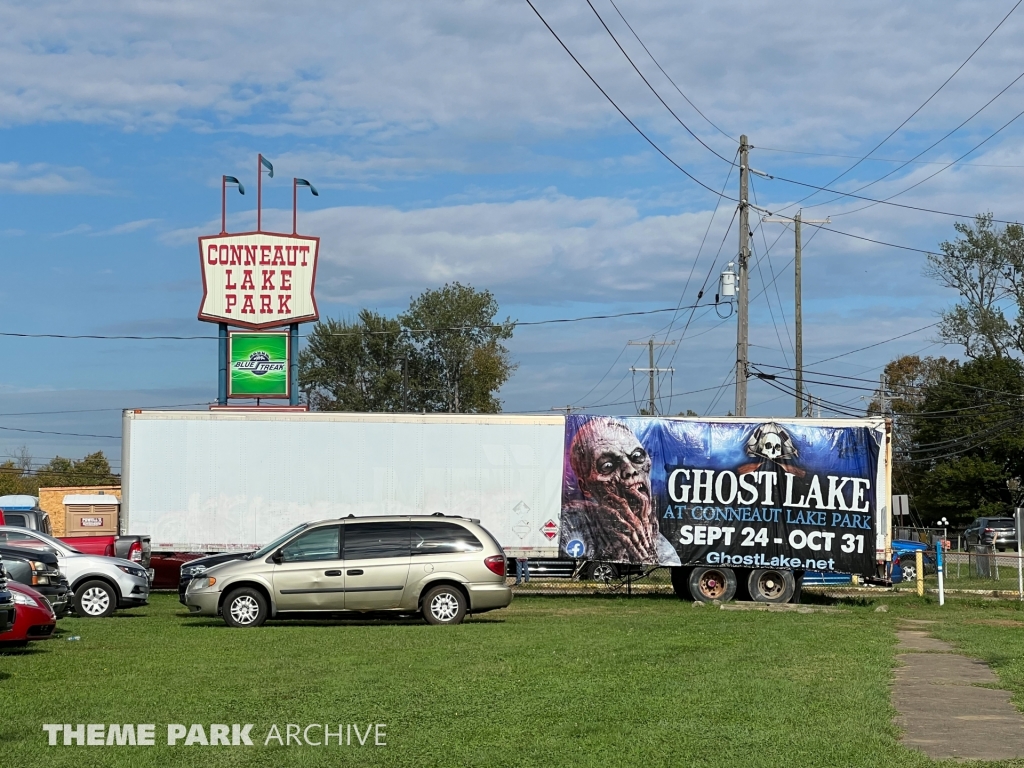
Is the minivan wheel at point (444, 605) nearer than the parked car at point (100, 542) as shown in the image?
Yes

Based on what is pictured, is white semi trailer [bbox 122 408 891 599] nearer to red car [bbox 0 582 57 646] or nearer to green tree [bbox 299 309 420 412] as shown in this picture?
red car [bbox 0 582 57 646]

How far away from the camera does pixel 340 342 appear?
80.9 metres

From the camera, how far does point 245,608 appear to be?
1911 centimetres

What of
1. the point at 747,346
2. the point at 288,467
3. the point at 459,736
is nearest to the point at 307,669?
the point at 459,736

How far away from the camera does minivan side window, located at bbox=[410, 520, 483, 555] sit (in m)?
19.5

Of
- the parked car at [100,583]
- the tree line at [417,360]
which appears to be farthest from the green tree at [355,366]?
the parked car at [100,583]

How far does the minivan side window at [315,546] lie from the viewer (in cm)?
1934

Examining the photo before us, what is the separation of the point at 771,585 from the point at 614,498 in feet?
12.0

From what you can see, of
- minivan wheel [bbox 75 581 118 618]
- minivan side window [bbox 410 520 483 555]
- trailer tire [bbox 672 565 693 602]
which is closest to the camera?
minivan side window [bbox 410 520 483 555]

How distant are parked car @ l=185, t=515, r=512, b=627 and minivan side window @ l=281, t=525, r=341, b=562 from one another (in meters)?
0.02

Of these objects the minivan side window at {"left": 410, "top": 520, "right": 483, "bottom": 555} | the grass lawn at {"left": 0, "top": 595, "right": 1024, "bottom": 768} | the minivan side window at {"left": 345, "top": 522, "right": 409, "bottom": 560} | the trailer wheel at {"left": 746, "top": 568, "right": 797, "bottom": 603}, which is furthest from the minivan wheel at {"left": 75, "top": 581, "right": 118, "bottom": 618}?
the trailer wheel at {"left": 746, "top": 568, "right": 797, "bottom": 603}

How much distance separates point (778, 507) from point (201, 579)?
11777 mm

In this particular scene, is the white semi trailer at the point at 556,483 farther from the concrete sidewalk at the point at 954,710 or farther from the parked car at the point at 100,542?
the concrete sidewalk at the point at 954,710

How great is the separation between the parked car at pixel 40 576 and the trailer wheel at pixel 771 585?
1343 centimetres
